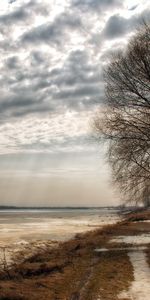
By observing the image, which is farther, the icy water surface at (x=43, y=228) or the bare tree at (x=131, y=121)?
the icy water surface at (x=43, y=228)

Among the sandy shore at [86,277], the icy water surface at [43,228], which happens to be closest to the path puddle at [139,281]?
the sandy shore at [86,277]

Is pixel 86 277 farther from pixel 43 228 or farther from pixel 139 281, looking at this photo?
pixel 43 228

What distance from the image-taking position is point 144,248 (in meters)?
22.9

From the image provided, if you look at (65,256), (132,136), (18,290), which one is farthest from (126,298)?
(132,136)

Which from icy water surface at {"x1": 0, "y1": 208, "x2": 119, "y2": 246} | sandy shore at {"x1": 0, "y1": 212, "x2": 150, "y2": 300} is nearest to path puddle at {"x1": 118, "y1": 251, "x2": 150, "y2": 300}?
sandy shore at {"x1": 0, "y1": 212, "x2": 150, "y2": 300}

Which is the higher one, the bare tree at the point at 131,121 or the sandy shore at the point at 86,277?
the bare tree at the point at 131,121

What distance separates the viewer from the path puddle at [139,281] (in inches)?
496

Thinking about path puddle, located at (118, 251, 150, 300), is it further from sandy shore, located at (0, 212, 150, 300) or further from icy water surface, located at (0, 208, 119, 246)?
icy water surface, located at (0, 208, 119, 246)

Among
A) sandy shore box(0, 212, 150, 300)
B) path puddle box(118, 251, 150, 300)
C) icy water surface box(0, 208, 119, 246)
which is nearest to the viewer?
path puddle box(118, 251, 150, 300)

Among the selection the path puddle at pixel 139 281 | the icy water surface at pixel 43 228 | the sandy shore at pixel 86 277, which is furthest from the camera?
the icy water surface at pixel 43 228

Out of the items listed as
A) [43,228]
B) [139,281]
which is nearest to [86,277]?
[139,281]

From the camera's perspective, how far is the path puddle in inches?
496

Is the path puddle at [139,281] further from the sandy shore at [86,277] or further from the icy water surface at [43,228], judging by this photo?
the icy water surface at [43,228]

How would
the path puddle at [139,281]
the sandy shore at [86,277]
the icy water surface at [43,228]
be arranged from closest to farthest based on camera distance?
1. the path puddle at [139,281]
2. the sandy shore at [86,277]
3. the icy water surface at [43,228]
